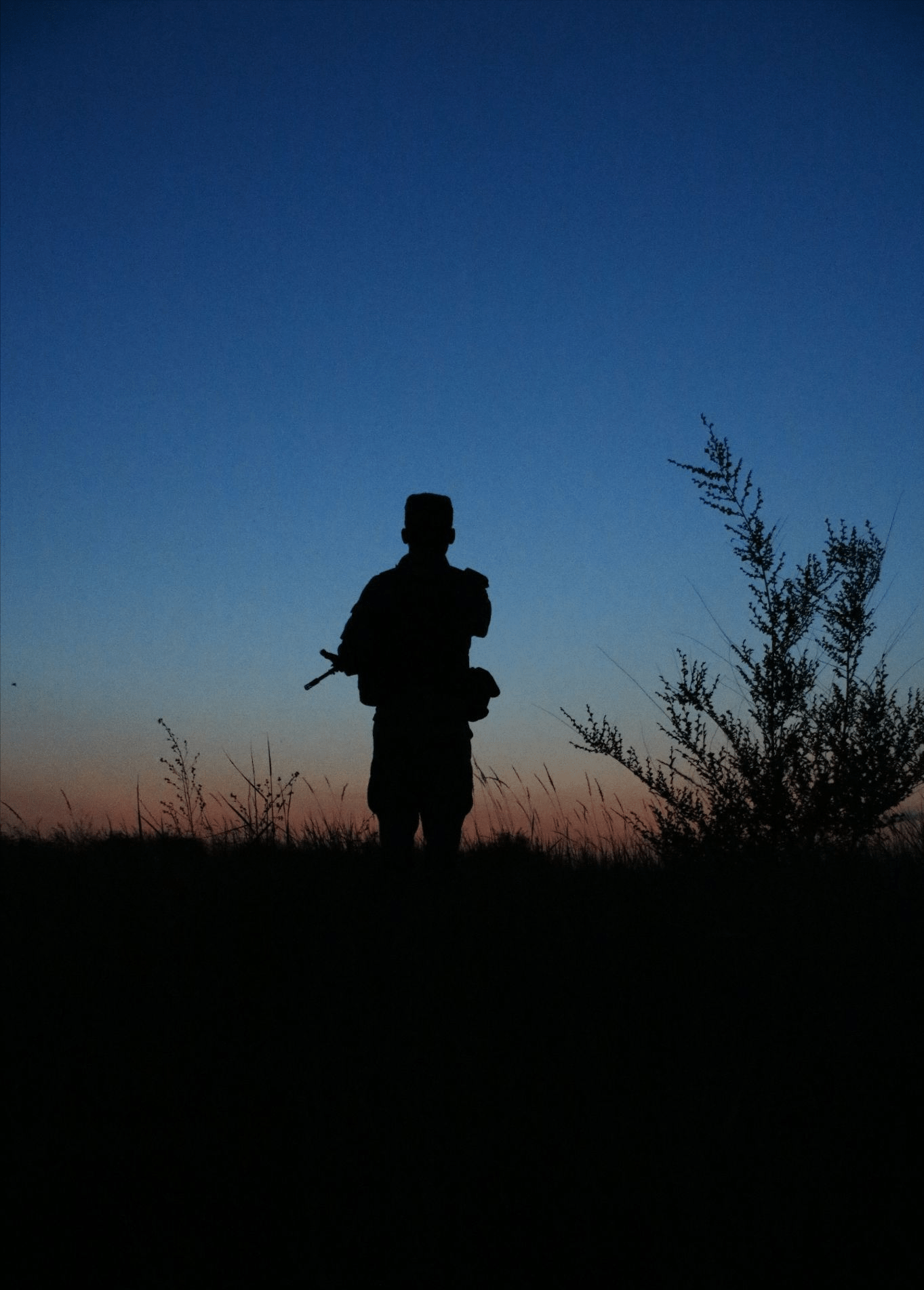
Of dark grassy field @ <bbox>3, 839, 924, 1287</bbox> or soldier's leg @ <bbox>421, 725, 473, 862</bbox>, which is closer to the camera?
dark grassy field @ <bbox>3, 839, 924, 1287</bbox>

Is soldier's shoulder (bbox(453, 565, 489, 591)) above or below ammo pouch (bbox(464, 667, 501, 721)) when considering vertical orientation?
above

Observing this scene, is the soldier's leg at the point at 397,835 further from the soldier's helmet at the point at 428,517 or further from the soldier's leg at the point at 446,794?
the soldier's helmet at the point at 428,517

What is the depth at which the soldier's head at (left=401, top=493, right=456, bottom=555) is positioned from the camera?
482cm

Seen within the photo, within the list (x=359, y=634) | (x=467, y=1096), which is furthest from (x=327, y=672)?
(x=467, y=1096)

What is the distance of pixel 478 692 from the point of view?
4.76 meters

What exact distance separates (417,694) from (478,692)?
12.7 inches

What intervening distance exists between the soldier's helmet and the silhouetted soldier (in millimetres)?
195

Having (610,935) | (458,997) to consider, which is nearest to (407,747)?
(610,935)

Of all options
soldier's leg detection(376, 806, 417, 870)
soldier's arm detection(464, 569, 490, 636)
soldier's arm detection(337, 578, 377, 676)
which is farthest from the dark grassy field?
soldier's arm detection(464, 569, 490, 636)

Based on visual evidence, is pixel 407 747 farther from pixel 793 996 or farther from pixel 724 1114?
pixel 724 1114

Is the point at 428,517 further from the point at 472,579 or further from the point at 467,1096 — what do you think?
the point at 467,1096

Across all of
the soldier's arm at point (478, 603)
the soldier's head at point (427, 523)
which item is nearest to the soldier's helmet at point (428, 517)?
the soldier's head at point (427, 523)

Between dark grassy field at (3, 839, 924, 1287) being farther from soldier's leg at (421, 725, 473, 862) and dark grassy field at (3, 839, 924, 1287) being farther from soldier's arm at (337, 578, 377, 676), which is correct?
soldier's arm at (337, 578, 377, 676)

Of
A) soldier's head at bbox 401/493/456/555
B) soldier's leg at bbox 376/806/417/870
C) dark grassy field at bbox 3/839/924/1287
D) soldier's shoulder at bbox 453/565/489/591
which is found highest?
soldier's head at bbox 401/493/456/555
